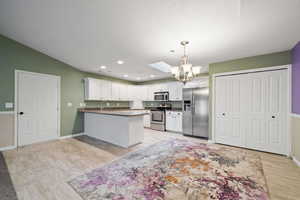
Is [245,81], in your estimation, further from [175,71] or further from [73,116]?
[73,116]

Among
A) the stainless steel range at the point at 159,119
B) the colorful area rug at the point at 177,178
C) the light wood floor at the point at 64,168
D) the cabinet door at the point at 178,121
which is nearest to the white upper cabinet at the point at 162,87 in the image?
the stainless steel range at the point at 159,119

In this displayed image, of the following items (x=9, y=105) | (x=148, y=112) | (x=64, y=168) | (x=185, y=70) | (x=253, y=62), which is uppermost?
(x=253, y=62)

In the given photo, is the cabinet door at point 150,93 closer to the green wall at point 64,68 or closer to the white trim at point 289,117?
the green wall at point 64,68

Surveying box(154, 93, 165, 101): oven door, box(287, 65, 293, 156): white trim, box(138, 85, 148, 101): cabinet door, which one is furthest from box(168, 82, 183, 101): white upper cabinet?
box(287, 65, 293, 156): white trim

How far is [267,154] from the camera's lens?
10.3 ft

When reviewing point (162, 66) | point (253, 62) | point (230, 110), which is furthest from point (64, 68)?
point (253, 62)

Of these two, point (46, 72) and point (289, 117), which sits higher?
point (46, 72)

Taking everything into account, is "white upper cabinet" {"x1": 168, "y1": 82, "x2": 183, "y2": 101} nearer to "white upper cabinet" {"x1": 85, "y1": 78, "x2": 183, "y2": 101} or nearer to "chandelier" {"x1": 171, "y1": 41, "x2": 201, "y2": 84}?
"white upper cabinet" {"x1": 85, "y1": 78, "x2": 183, "y2": 101}

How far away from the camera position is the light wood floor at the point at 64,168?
70.2 inches

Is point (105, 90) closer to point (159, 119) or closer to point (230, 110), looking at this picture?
point (159, 119)

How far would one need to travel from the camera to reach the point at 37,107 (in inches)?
150

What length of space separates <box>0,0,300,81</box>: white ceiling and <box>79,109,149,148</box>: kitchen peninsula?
172 cm

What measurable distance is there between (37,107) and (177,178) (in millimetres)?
4342

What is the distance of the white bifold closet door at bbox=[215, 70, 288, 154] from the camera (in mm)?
3059
